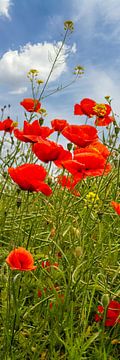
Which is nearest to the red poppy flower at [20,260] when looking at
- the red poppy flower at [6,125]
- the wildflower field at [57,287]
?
the wildflower field at [57,287]

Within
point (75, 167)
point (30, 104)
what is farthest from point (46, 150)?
point (30, 104)

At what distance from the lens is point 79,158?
4.90ft

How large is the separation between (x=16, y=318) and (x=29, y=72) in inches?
75.5

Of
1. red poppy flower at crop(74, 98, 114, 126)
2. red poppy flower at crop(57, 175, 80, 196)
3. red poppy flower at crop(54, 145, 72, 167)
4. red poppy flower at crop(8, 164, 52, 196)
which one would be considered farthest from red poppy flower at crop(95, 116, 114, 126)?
red poppy flower at crop(8, 164, 52, 196)

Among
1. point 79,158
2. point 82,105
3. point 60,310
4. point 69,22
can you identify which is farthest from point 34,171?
point 69,22

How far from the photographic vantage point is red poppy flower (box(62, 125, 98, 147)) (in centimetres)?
174

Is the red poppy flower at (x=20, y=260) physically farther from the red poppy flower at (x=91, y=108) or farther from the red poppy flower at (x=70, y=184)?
the red poppy flower at (x=91, y=108)

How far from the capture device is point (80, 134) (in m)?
1.77

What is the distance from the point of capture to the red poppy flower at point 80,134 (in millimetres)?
1743

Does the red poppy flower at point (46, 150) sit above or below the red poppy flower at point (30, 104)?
below

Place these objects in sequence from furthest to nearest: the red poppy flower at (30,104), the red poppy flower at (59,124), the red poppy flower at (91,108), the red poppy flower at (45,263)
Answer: the red poppy flower at (30,104) < the red poppy flower at (59,124) < the red poppy flower at (91,108) < the red poppy flower at (45,263)

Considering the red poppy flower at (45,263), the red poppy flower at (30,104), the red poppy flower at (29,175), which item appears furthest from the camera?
the red poppy flower at (30,104)

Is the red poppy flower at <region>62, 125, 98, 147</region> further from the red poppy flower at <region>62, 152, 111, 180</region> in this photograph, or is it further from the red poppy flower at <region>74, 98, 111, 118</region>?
the red poppy flower at <region>74, 98, 111, 118</region>

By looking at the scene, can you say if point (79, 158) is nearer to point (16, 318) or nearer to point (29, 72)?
point (16, 318)
